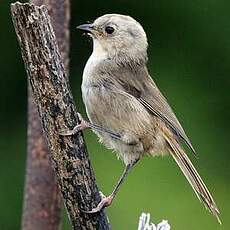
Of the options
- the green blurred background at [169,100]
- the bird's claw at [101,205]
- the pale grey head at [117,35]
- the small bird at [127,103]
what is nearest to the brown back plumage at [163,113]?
the small bird at [127,103]

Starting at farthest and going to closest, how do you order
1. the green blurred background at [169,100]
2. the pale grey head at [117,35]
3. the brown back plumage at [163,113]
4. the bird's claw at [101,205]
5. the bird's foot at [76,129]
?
the green blurred background at [169,100]
the pale grey head at [117,35]
the brown back plumage at [163,113]
the bird's claw at [101,205]
the bird's foot at [76,129]

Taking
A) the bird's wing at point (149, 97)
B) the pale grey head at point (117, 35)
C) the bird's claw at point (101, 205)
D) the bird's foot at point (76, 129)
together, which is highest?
the pale grey head at point (117, 35)

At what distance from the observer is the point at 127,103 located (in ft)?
14.1

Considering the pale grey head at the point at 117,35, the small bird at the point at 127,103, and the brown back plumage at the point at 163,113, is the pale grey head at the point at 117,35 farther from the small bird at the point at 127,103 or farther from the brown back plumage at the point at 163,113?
the brown back plumage at the point at 163,113

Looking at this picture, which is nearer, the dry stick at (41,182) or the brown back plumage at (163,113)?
the brown back plumage at (163,113)

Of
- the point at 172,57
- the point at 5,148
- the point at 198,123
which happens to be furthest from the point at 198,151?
the point at 5,148

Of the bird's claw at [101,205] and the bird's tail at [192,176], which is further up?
the bird's claw at [101,205]

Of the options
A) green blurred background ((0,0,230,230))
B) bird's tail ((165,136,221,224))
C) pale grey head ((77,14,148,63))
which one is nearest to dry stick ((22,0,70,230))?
pale grey head ((77,14,148,63))

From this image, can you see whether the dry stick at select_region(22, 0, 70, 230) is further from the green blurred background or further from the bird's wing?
the green blurred background

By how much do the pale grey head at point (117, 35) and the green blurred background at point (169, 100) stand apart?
162 centimetres

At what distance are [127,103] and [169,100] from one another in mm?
1838

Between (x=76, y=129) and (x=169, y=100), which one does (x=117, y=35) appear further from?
(x=169, y=100)

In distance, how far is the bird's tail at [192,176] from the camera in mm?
4223

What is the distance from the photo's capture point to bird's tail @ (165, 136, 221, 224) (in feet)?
13.9
